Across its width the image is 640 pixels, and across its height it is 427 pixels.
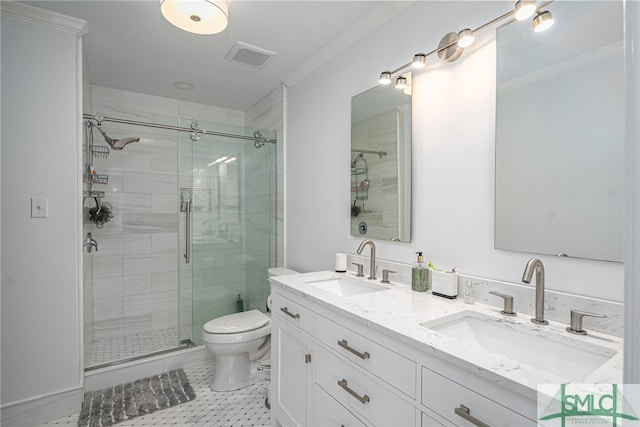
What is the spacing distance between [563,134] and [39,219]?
2656 millimetres

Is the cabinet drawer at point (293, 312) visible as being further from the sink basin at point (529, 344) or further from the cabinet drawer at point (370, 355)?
the sink basin at point (529, 344)

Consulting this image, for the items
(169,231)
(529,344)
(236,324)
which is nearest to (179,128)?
(169,231)

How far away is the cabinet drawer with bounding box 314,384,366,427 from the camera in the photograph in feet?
3.98

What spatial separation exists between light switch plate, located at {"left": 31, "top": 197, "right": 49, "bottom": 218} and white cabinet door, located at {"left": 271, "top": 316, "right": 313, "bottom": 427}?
4.94ft

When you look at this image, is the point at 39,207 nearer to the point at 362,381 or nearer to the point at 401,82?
the point at 362,381

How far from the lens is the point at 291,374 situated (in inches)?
64.0

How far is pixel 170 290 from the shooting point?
3260 mm

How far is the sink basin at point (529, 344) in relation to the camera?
931 millimetres

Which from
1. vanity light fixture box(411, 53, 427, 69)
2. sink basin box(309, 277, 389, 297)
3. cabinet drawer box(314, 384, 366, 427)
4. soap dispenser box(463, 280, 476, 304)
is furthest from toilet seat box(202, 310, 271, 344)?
vanity light fixture box(411, 53, 427, 69)

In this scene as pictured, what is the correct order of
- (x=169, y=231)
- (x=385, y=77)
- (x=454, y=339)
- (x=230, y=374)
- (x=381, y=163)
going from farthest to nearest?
(x=169, y=231) → (x=230, y=374) → (x=381, y=163) → (x=385, y=77) → (x=454, y=339)

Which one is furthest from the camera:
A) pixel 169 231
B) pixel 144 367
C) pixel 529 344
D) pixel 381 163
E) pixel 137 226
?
pixel 169 231

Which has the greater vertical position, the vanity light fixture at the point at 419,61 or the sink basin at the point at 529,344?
the vanity light fixture at the point at 419,61

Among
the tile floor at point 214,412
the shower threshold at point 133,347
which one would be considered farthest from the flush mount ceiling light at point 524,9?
the shower threshold at point 133,347

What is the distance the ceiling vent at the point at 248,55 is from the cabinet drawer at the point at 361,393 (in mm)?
2015
